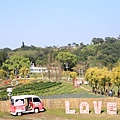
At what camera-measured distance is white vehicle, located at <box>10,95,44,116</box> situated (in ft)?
87.1

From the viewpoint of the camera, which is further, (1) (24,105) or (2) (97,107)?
(1) (24,105)

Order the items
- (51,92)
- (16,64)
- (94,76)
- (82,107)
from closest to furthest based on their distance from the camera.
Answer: (82,107), (94,76), (51,92), (16,64)

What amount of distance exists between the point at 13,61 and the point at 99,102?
96472 mm

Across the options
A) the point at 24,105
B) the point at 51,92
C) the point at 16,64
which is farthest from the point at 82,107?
the point at 16,64

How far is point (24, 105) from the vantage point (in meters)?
26.8

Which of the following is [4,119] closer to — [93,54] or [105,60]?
[105,60]

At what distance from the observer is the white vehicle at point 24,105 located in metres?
26.6

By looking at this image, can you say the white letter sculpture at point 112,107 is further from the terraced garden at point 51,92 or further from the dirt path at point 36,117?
the terraced garden at point 51,92

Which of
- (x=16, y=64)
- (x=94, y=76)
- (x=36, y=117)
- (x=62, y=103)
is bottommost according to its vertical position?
(x=36, y=117)

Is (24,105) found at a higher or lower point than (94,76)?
lower

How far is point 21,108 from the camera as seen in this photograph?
1048 inches

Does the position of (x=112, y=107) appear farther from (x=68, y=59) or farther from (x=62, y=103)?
(x=68, y=59)

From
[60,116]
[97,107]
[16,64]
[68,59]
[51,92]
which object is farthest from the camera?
[68,59]

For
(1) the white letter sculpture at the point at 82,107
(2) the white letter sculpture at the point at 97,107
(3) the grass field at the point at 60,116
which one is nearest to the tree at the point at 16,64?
(3) the grass field at the point at 60,116
